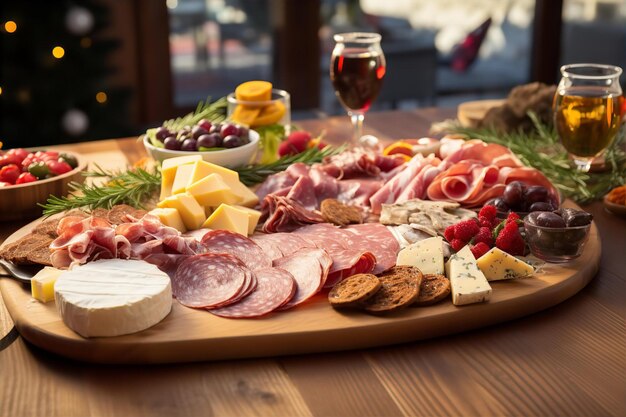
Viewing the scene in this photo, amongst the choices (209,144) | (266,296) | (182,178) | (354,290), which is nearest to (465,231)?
(354,290)

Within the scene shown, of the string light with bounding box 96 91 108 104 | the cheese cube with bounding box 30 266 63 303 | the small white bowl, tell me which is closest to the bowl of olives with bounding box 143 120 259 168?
the small white bowl

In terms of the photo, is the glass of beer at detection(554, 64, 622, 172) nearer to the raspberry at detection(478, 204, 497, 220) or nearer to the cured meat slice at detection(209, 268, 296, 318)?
the raspberry at detection(478, 204, 497, 220)

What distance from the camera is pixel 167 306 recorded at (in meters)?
1.28

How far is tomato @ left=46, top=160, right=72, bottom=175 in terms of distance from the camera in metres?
1.89

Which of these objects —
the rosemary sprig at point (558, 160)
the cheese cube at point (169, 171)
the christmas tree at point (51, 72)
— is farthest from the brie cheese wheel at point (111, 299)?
the christmas tree at point (51, 72)

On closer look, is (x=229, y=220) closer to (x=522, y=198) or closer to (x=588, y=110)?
(x=522, y=198)

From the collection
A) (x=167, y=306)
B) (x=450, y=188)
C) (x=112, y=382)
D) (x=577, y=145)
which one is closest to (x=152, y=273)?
(x=167, y=306)

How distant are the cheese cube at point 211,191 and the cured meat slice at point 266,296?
36cm

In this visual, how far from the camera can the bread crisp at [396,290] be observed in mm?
1289

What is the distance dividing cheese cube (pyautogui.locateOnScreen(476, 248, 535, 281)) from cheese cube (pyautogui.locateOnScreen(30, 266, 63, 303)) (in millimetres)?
745

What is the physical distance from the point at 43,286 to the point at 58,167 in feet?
2.06

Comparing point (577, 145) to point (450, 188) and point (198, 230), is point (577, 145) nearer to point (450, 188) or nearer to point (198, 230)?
point (450, 188)

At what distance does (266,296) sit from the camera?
4.39ft

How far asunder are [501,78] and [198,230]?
4.95m
